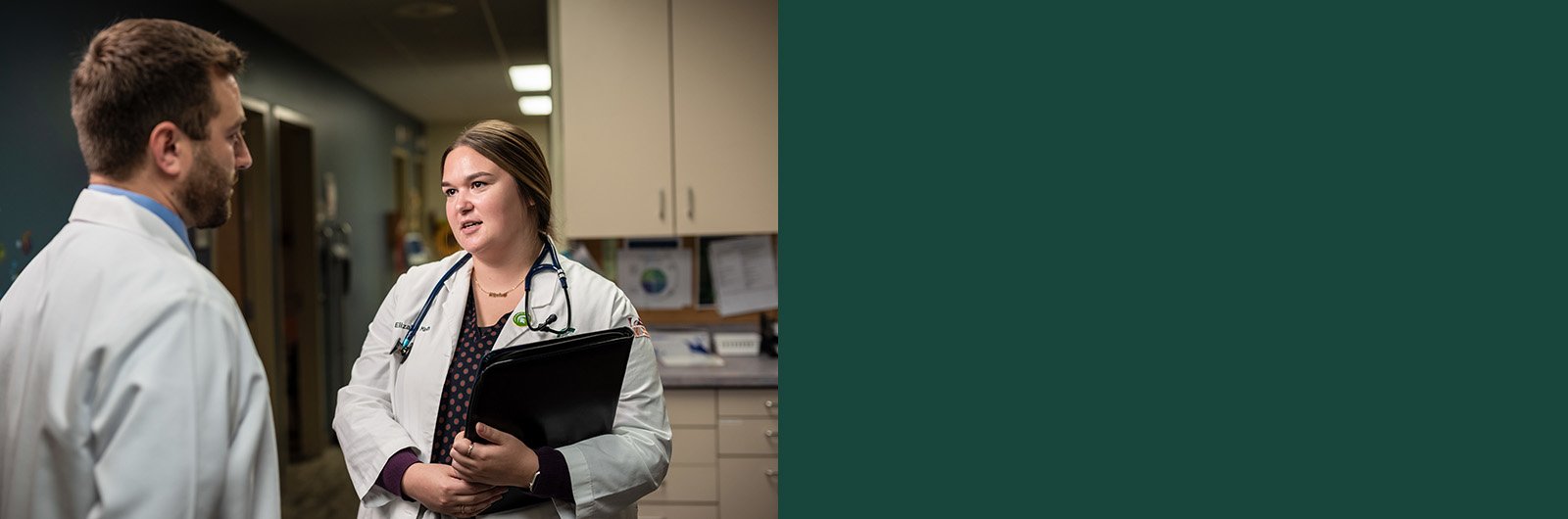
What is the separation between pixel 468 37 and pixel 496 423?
12.6 ft

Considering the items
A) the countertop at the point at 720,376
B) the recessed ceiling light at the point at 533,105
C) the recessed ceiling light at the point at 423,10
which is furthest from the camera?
the recessed ceiling light at the point at 533,105

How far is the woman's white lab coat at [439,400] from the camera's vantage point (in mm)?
1428

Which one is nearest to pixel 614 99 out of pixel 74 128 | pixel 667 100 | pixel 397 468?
pixel 667 100

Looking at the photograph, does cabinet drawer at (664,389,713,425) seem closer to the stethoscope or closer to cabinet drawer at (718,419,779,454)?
cabinet drawer at (718,419,779,454)

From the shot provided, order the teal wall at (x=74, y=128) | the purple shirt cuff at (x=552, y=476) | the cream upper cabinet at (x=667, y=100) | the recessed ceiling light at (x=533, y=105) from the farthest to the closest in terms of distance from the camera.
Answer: the recessed ceiling light at (x=533, y=105) → the cream upper cabinet at (x=667, y=100) → the teal wall at (x=74, y=128) → the purple shirt cuff at (x=552, y=476)

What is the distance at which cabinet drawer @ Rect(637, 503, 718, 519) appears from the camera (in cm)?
287

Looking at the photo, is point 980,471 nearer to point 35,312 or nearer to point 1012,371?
point 1012,371

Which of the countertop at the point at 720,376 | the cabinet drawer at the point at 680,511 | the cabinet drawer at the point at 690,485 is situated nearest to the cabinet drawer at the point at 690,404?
the countertop at the point at 720,376

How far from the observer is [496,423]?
4.36 feet

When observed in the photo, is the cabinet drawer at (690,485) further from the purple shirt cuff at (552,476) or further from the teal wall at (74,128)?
the teal wall at (74,128)

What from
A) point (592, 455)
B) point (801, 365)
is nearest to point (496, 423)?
point (592, 455)

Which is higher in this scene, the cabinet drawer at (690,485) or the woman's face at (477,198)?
the woman's face at (477,198)

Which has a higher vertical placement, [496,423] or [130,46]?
[130,46]

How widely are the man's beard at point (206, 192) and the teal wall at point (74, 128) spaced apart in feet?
5.46
